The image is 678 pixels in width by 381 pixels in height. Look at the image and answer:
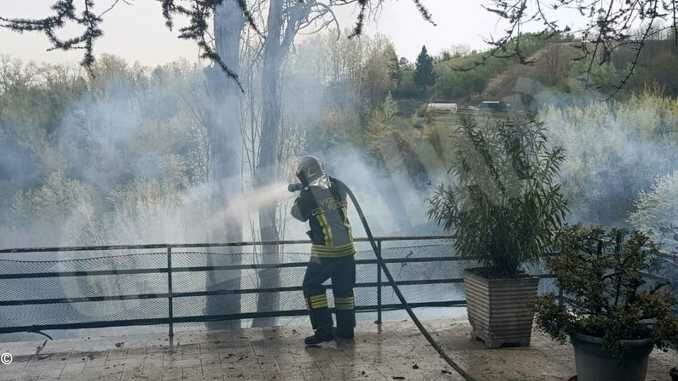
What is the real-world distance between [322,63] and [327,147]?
2270mm

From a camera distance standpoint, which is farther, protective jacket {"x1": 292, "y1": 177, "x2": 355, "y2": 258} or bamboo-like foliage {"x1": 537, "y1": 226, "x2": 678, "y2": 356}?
protective jacket {"x1": 292, "y1": 177, "x2": 355, "y2": 258}

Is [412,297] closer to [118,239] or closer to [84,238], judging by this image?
[118,239]

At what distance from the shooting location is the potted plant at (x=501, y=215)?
539 cm

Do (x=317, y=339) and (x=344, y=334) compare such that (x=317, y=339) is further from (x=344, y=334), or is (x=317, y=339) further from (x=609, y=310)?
(x=609, y=310)

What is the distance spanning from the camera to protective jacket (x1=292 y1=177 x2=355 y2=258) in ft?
17.8

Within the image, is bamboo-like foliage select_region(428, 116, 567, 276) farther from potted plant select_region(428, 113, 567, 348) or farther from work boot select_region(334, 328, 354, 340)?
work boot select_region(334, 328, 354, 340)

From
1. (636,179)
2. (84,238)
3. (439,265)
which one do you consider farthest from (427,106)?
(84,238)

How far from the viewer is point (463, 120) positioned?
574cm

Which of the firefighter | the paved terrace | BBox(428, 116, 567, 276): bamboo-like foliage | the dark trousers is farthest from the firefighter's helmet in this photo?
the paved terrace

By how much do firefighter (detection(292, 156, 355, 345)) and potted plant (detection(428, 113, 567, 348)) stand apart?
93cm

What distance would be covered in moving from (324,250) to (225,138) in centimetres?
489

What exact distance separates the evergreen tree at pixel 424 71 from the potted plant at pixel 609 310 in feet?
35.4

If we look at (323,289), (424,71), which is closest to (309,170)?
(323,289)

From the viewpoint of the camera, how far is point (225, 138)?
387 inches
